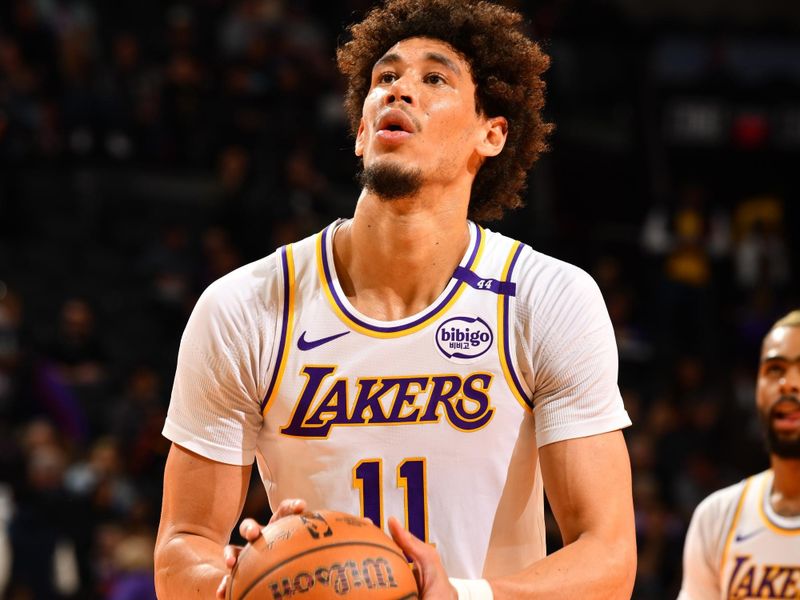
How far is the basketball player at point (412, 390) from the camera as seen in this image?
3609 mm

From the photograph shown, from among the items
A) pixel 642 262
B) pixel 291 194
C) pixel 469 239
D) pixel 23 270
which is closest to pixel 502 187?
pixel 469 239

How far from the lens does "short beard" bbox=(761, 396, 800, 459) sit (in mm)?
5691

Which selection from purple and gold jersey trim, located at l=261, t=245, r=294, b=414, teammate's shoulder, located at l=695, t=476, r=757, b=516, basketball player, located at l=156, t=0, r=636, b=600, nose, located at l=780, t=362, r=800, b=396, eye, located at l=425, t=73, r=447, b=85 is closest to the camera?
basketball player, located at l=156, t=0, r=636, b=600

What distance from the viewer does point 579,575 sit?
3.37m

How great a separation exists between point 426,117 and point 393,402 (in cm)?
88

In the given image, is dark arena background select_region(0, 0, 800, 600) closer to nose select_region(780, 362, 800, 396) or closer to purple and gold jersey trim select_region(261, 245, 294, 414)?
nose select_region(780, 362, 800, 396)

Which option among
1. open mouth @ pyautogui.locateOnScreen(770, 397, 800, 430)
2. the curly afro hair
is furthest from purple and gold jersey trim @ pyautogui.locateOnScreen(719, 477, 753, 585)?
the curly afro hair

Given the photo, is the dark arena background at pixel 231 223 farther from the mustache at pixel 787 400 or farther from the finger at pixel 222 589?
the finger at pixel 222 589

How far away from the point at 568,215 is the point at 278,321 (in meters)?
12.6

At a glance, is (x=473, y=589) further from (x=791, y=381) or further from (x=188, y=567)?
(x=791, y=381)

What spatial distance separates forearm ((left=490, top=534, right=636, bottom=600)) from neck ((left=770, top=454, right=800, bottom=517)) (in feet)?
8.21

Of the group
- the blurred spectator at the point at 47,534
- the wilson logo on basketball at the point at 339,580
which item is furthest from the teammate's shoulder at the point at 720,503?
the blurred spectator at the point at 47,534

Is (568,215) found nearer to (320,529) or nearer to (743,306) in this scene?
(743,306)

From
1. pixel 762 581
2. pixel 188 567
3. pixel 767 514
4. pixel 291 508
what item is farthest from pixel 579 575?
pixel 767 514
